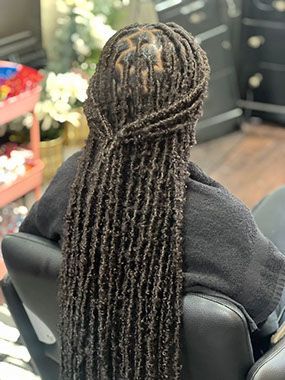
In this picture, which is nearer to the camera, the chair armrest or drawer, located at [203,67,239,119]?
the chair armrest

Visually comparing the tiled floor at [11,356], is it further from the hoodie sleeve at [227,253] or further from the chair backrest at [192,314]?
the hoodie sleeve at [227,253]

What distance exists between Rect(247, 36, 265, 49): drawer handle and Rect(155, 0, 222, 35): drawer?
212mm

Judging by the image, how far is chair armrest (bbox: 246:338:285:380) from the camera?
3.35ft

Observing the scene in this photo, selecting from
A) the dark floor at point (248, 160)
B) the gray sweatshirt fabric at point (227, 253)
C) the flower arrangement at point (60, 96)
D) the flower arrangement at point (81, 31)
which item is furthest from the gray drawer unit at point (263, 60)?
the gray sweatshirt fabric at point (227, 253)

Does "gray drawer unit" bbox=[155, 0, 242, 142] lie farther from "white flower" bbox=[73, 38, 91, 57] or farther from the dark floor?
"white flower" bbox=[73, 38, 91, 57]

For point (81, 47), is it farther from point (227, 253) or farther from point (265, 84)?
point (227, 253)

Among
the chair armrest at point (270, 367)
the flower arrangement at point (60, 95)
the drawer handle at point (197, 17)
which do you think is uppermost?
the chair armrest at point (270, 367)

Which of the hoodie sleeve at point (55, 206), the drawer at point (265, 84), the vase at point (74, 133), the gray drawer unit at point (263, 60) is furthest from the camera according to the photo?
the drawer at point (265, 84)

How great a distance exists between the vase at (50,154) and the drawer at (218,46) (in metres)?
0.99

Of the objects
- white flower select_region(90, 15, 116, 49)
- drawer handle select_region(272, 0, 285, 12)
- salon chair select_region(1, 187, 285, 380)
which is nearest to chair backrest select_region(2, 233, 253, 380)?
salon chair select_region(1, 187, 285, 380)

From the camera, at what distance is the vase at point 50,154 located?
2.44 m

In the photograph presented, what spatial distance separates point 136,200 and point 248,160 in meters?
2.09

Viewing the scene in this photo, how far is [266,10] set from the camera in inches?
124

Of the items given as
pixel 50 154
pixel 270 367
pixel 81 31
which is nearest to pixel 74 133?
pixel 50 154
